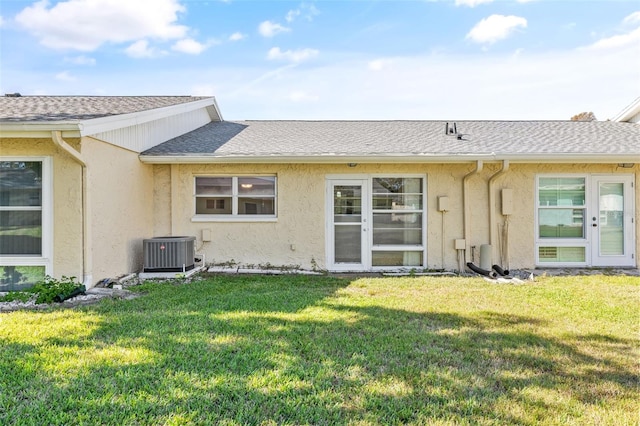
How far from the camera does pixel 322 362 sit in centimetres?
338

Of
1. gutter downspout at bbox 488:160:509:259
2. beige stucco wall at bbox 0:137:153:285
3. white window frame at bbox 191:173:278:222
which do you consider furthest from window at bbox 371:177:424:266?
beige stucco wall at bbox 0:137:153:285

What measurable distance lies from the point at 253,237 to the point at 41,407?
20.8ft

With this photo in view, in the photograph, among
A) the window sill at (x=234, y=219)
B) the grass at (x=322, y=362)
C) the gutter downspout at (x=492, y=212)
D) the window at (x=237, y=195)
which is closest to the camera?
the grass at (x=322, y=362)

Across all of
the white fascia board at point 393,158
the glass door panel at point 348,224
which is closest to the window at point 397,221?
the glass door panel at point 348,224

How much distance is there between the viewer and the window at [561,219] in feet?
29.2

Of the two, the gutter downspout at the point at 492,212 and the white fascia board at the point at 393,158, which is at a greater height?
the white fascia board at the point at 393,158

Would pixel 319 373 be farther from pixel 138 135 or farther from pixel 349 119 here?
pixel 349 119

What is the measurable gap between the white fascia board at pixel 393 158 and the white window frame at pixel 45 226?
218 centimetres

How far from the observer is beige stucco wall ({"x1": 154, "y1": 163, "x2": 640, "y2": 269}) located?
348 inches

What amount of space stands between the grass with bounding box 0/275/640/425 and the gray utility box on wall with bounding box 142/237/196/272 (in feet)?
6.55

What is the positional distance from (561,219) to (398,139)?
4.50 metres

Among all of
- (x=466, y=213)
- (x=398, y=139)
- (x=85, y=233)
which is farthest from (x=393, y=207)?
(x=85, y=233)

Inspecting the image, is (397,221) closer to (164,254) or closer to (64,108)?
(164,254)

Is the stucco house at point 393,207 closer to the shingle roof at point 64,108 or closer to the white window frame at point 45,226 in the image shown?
the shingle roof at point 64,108
